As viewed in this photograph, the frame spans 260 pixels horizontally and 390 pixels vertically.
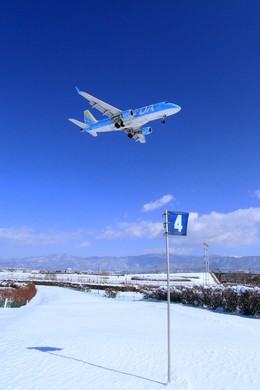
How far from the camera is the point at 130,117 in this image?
32.7m

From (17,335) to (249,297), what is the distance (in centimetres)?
1717

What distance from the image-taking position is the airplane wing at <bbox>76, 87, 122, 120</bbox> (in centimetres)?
3319

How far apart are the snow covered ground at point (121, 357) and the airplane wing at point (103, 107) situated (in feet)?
66.0

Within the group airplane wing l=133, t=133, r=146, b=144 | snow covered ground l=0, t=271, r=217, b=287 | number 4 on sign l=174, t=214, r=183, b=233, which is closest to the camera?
number 4 on sign l=174, t=214, r=183, b=233

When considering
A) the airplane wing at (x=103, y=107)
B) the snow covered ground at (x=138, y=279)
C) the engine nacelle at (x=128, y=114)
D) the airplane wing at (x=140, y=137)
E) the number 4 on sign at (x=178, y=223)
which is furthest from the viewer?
the snow covered ground at (x=138, y=279)

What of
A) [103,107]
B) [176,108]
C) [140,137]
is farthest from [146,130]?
[103,107]

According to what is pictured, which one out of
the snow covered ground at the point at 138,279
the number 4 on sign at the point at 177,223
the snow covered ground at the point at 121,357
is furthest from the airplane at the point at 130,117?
the snow covered ground at the point at 138,279

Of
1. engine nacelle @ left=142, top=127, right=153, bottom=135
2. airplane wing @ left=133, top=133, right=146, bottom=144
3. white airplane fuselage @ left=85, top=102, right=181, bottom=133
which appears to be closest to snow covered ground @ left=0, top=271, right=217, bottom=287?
airplane wing @ left=133, top=133, right=146, bottom=144

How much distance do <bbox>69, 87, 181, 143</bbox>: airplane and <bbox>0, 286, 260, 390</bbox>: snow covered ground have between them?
18959mm

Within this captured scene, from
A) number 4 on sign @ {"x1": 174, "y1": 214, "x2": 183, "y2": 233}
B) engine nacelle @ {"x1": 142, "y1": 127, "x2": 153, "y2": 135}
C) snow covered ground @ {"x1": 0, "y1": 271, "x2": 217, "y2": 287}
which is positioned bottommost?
number 4 on sign @ {"x1": 174, "y1": 214, "x2": 183, "y2": 233}

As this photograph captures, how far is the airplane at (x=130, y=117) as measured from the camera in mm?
32031

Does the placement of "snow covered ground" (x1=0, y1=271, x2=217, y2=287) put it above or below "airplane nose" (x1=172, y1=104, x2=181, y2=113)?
below

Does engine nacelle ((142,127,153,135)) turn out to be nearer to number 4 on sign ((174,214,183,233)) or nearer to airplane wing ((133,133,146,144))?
airplane wing ((133,133,146,144))

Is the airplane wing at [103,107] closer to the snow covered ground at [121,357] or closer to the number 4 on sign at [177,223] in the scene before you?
the snow covered ground at [121,357]
